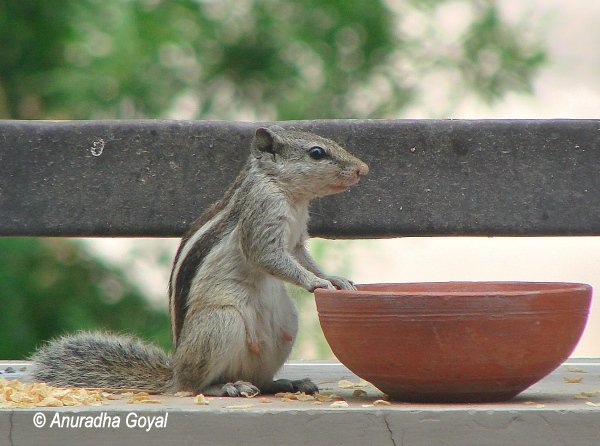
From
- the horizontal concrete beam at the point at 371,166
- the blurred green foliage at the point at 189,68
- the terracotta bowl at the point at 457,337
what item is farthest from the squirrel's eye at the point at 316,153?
the blurred green foliage at the point at 189,68

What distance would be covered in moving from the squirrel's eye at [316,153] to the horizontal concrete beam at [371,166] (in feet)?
2.42

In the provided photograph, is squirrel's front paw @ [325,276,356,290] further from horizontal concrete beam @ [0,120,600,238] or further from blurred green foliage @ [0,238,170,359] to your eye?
blurred green foliage @ [0,238,170,359]

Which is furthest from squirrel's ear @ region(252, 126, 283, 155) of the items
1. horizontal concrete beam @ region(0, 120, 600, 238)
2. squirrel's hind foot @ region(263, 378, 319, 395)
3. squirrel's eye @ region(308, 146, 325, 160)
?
squirrel's hind foot @ region(263, 378, 319, 395)

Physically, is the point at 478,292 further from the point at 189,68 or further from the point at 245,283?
the point at 189,68

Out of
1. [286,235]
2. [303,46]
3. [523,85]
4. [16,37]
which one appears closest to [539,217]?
[286,235]

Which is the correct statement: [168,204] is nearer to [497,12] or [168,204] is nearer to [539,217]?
[539,217]

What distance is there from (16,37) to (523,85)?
3.87m

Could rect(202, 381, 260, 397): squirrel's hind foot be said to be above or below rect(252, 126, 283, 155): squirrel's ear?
below

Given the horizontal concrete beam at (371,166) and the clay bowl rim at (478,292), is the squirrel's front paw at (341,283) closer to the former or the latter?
the clay bowl rim at (478,292)

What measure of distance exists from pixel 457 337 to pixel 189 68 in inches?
224

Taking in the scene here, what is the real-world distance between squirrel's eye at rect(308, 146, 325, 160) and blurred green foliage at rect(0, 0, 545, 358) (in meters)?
3.93

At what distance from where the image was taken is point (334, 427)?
11.3 feet

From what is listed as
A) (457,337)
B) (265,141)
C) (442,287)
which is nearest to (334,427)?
(457,337)

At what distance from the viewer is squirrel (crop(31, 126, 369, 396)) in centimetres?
402
